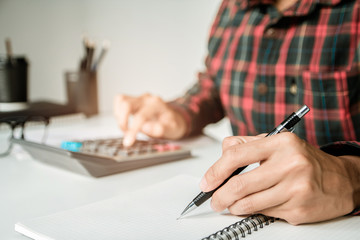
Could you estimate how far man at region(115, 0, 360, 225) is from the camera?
43 cm

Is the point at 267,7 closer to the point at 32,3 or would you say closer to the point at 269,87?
the point at 269,87

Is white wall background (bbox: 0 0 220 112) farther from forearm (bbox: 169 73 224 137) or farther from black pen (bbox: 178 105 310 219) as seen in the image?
black pen (bbox: 178 105 310 219)

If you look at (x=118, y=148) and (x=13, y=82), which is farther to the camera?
(x=13, y=82)

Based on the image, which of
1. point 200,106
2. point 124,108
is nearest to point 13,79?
point 124,108

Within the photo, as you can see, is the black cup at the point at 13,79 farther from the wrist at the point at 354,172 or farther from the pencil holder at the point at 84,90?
the wrist at the point at 354,172

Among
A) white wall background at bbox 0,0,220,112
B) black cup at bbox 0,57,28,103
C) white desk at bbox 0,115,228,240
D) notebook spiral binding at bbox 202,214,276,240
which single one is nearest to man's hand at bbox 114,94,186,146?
white desk at bbox 0,115,228,240

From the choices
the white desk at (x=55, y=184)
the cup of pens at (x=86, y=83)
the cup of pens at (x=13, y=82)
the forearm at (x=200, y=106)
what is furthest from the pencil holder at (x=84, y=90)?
the white desk at (x=55, y=184)

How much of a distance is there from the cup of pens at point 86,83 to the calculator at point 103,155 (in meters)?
0.54

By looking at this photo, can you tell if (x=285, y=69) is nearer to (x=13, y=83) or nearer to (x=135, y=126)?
(x=135, y=126)

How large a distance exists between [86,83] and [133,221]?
3.01 ft

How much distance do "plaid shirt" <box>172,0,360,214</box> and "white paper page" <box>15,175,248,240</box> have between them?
1.39ft

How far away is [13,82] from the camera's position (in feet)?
3.66

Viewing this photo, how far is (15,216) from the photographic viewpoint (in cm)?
48

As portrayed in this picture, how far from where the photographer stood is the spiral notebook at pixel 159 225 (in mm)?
404
